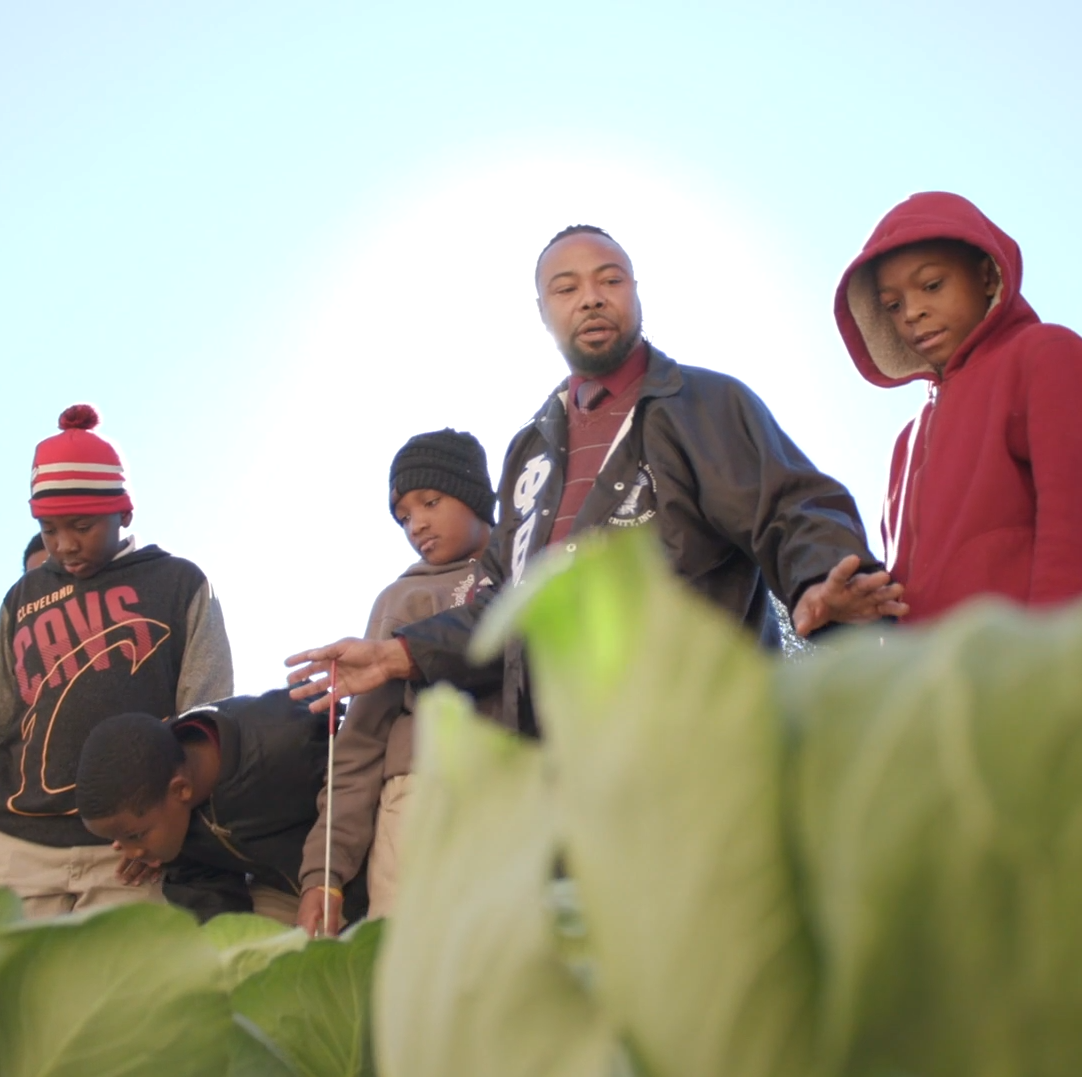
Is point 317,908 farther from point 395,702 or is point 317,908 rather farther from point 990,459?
point 990,459

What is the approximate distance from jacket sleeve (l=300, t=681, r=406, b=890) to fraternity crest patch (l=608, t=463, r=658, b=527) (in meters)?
0.70

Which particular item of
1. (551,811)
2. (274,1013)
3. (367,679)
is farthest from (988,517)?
(551,811)

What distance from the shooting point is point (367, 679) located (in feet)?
6.89

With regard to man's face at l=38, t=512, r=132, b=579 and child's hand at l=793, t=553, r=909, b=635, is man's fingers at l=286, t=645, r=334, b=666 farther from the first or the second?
man's face at l=38, t=512, r=132, b=579

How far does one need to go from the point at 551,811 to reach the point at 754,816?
0.09ft

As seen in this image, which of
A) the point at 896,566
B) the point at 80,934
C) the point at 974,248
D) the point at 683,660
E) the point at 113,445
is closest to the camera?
the point at 683,660

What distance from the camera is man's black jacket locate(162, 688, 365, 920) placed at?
2650 millimetres

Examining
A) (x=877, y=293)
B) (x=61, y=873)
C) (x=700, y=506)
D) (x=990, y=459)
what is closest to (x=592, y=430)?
(x=700, y=506)

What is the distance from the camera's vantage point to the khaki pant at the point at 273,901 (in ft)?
8.95

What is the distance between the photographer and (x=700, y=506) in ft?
6.22

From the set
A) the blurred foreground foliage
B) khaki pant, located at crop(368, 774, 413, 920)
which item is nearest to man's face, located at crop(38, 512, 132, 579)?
khaki pant, located at crop(368, 774, 413, 920)

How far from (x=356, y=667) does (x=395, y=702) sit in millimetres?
349

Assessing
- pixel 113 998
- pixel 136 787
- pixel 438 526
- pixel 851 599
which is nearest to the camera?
pixel 113 998

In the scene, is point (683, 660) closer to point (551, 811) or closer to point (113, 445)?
point (551, 811)
